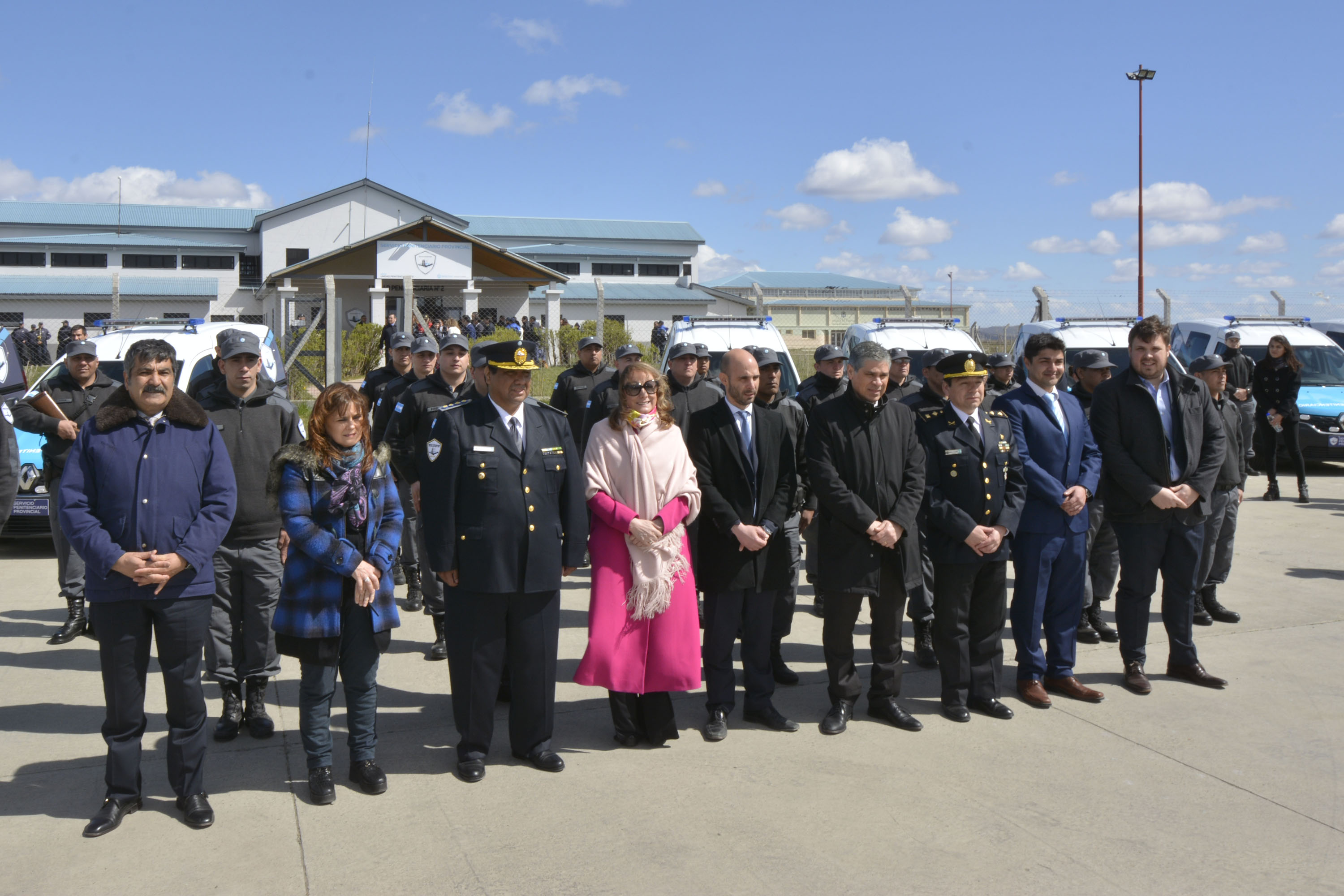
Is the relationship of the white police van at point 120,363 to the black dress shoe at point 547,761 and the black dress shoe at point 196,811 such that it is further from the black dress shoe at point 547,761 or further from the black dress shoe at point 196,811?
the black dress shoe at point 547,761

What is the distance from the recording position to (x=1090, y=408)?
20.4 ft

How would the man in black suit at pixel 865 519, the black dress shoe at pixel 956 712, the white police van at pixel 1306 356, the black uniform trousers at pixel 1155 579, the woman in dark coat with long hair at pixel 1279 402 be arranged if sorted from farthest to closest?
the white police van at pixel 1306 356 < the woman in dark coat with long hair at pixel 1279 402 < the black uniform trousers at pixel 1155 579 < the black dress shoe at pixel 956 712 < the man in black suit at pixel 865 519

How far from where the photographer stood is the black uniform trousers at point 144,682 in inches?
162

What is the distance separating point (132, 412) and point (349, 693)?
1511 millimetres

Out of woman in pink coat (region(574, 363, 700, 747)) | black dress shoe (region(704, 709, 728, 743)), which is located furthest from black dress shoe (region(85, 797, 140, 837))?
black dress shoe (region(704, 709, 728, 743))

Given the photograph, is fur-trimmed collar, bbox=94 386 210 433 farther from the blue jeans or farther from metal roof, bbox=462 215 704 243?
metal roof, bbox=462 215 704 243

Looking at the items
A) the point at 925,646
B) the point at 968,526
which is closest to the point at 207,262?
the point at 925,646

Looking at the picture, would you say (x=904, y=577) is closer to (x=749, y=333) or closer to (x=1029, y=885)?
(x=1029, y=885)

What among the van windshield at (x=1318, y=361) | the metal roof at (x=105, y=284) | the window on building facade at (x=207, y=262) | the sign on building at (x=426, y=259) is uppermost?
the window on building facade at (x=207, y=262)

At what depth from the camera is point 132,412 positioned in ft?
13.8

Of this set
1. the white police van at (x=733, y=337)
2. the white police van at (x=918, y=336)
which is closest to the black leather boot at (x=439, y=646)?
the white police van at (x=733, y=337)

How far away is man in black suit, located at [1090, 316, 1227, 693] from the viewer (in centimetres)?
595

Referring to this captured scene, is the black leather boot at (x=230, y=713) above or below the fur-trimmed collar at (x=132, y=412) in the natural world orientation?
below

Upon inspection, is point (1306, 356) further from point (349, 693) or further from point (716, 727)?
point (349, 693)
